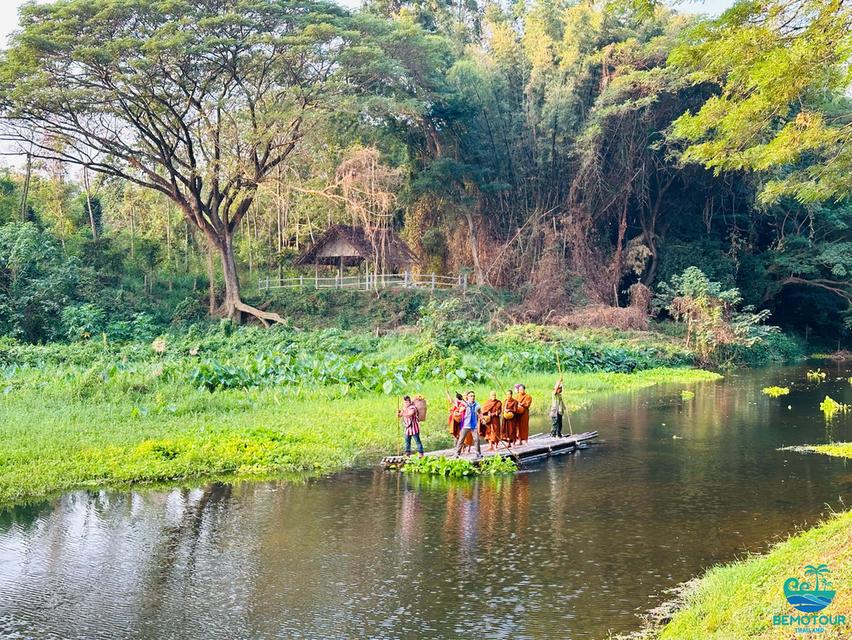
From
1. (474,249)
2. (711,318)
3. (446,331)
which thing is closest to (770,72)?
(446,331)

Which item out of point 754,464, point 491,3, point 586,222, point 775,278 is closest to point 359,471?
point 754,464

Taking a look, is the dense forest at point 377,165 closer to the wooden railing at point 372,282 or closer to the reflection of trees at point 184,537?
the wooden railing at point 372,282

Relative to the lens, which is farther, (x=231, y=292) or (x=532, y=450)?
(x=231, y=292)

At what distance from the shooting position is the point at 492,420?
610 inches

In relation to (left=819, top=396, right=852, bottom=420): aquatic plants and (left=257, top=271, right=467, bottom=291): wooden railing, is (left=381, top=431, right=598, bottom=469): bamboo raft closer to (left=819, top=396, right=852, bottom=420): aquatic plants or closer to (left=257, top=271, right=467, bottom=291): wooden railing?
(left=819, top=396, right=852, bottom=420): aquatic plants

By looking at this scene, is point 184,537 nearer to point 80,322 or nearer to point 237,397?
point 237,397

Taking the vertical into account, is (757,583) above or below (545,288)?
below

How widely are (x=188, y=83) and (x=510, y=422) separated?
22098 millimetres

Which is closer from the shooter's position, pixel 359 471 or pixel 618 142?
pixel 359 471

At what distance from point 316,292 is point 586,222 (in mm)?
12470

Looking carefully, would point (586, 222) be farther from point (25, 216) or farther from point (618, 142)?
point (25, 216)

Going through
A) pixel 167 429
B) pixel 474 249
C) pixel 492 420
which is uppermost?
pixel 474 249

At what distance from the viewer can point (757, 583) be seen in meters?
8.05

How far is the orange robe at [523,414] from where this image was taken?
15.8 metres
